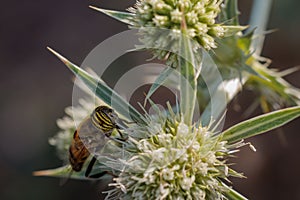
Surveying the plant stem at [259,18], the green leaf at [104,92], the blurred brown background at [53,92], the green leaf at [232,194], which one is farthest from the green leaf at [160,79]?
the blurred brown background at [53,92]

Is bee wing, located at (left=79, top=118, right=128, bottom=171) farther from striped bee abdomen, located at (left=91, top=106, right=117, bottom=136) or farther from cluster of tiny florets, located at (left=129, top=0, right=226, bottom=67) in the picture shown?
cluster of tiny florets, located at (left=129, top=0, right=226, bottom=67)

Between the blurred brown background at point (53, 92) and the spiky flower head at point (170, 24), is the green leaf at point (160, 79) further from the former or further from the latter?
the blurred brown background at point (53, 92)

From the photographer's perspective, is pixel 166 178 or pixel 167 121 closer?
pixel 166 178

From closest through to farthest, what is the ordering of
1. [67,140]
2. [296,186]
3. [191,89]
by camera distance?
[191,89] → [67,140] → [296,186]

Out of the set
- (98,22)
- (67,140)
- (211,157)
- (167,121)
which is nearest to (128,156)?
(167,121)

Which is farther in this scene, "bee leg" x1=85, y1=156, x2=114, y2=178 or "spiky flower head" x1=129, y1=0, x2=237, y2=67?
"bee leg" x1=85, y1=156, x2=114, y2=178

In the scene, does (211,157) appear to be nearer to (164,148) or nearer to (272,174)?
(164,148)

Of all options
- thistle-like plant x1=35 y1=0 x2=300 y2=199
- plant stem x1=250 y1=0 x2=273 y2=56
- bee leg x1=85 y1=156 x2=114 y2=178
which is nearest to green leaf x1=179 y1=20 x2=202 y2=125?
thistle-like plant x1=35 y1=0 x2=300 y2=199
